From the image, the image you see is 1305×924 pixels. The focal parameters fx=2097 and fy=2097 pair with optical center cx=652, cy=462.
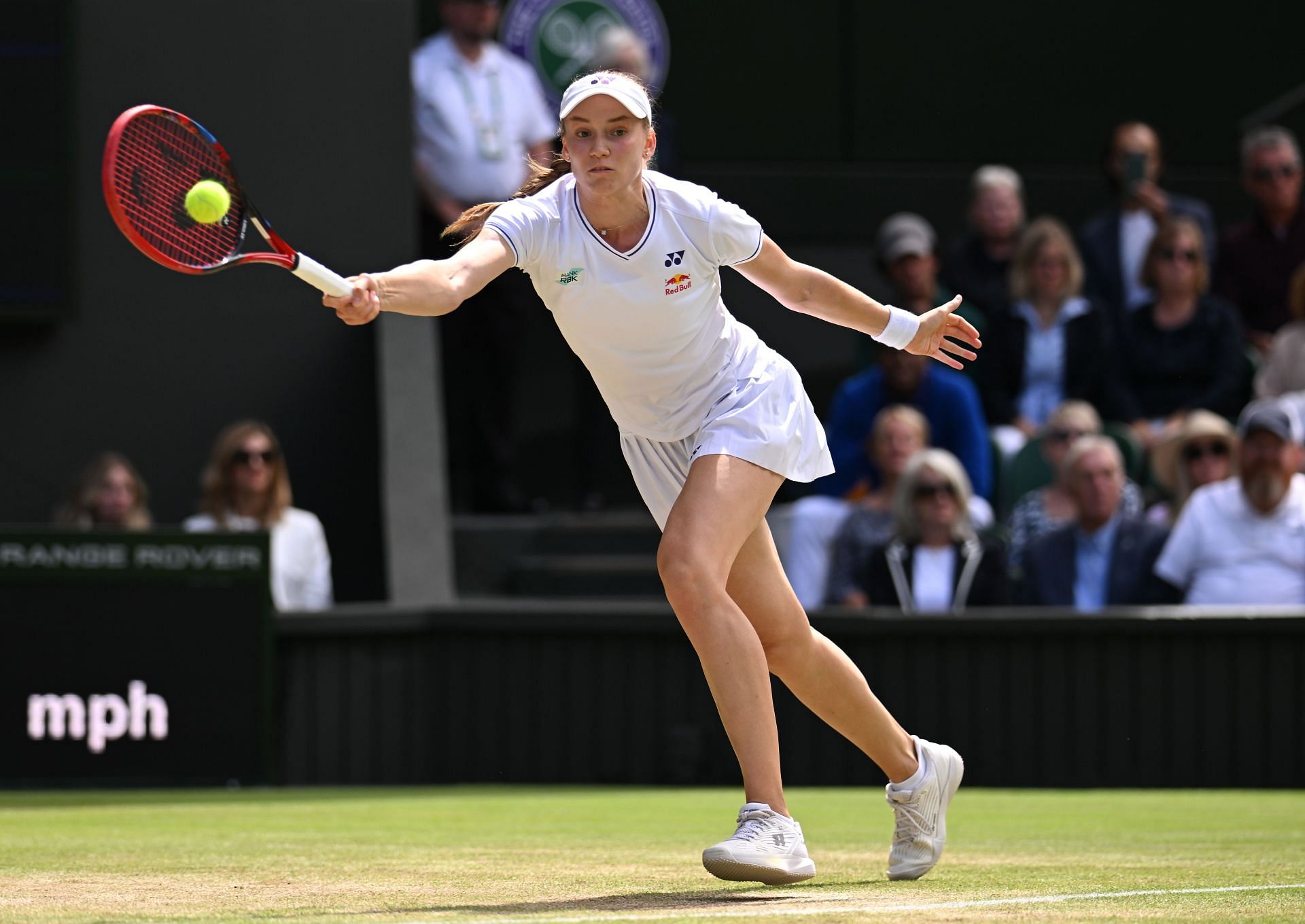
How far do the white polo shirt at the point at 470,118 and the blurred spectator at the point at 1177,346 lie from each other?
3186mm

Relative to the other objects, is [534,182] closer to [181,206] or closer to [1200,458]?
[181,206]

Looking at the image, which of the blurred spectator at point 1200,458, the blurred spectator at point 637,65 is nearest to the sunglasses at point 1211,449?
the blurred spectator at point 1200,458

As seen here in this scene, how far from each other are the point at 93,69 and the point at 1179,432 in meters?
5.55

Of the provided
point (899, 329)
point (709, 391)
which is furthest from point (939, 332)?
point (709, 391)

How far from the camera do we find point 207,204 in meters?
4.42

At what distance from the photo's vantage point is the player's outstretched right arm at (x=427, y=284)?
13.5ft

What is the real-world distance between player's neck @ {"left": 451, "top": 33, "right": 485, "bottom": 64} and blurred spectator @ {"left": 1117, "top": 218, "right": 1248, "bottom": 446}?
350cm

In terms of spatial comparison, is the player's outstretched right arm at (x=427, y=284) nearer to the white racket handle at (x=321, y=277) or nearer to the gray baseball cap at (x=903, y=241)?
the white racket handle at (x=321, y=277)

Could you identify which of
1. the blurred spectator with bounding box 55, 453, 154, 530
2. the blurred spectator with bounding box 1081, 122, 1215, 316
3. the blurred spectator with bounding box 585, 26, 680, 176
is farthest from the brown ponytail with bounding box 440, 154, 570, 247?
the blurred spectator with bounding box 1081, 122, 1215, 316

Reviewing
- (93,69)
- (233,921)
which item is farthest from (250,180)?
(233,921)

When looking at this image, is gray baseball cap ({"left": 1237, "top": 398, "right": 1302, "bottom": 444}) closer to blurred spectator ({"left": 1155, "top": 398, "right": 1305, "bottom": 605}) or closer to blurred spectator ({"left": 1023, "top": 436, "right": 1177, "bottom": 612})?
blurred spectator ({"left": 1155, "top": 398, "right": 1305, "bottom": 605})

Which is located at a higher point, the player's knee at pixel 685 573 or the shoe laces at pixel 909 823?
the player's knee at pixel 685 573

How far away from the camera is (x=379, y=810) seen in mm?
7172

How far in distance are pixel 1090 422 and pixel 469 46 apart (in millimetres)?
3724
